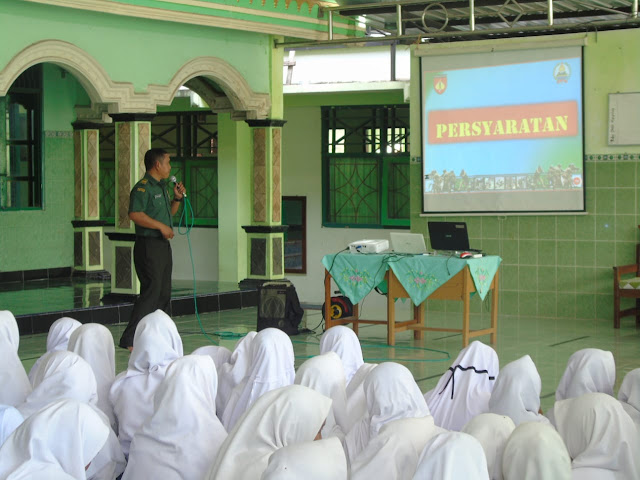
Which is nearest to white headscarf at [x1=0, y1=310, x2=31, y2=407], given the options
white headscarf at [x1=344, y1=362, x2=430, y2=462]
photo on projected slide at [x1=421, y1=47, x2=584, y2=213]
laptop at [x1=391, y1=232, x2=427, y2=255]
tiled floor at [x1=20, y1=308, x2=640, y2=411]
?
white headscarf at [x1=344, y1=362, x2=430, y2=462]

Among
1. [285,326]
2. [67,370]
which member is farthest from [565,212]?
[67,370]

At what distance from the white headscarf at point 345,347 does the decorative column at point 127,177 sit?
4954 mm

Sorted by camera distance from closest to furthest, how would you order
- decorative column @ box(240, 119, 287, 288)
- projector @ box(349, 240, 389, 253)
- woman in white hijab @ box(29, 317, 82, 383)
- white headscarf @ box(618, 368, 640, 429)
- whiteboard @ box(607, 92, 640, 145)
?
white headscarf @ box(618, 368, 640, 429)
woman in white hijab @ box(29, 317, 82, 383)
projector @ box(349, 240, 389, 253)
whiteboard @ box(607, 92, 640, 145)
decorative column @ box(240, 119, 287, 288)

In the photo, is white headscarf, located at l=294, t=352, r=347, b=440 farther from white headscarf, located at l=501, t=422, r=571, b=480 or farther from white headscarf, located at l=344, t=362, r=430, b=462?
white headscarf, located at l=501, t=422, r=571, b=480

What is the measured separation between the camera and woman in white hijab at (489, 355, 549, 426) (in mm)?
3834

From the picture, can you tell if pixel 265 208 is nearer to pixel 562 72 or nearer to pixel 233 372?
pixel 562 72

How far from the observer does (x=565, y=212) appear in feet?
31.5

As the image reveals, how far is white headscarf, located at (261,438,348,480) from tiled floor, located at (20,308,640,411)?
3.61m

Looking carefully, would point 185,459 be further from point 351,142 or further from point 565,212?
point 351,142

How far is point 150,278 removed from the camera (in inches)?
290

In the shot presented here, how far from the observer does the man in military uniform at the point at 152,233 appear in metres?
7.36

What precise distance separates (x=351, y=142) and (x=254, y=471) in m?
11.0

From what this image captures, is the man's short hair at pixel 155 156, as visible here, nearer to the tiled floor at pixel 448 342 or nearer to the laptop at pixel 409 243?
the tiled floor at pixel 448 342

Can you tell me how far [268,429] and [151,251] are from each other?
4475 millimetres
